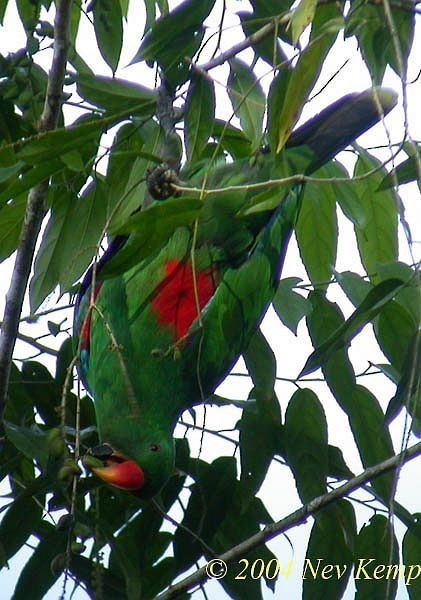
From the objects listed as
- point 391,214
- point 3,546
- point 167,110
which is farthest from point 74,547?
point 391,214

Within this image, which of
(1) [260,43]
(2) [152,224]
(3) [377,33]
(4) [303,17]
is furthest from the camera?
(1) [260,43]

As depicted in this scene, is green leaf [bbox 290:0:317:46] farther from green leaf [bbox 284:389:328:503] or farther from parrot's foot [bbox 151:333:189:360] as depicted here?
green leaf [bbox 284:389:328:503]

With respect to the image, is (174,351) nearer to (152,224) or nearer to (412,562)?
(152,224)

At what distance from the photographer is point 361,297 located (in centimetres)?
181

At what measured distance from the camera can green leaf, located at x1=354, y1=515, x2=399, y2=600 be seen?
1.98 m

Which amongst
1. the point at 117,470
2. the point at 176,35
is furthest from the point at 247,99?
the point at 117,470

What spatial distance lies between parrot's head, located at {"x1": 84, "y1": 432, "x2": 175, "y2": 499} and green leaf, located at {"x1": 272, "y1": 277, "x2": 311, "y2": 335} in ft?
1.24

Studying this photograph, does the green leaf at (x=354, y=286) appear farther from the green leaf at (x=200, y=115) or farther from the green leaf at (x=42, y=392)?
the green leaf at (x=42, y=392)

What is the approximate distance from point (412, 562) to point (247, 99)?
3.15 feet

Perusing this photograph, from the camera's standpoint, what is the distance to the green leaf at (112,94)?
1861 mm

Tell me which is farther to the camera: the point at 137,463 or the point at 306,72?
the point at 137,463

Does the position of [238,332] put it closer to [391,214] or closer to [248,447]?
[248,447]

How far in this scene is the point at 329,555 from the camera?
196cm

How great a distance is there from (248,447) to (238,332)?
0.75ft
